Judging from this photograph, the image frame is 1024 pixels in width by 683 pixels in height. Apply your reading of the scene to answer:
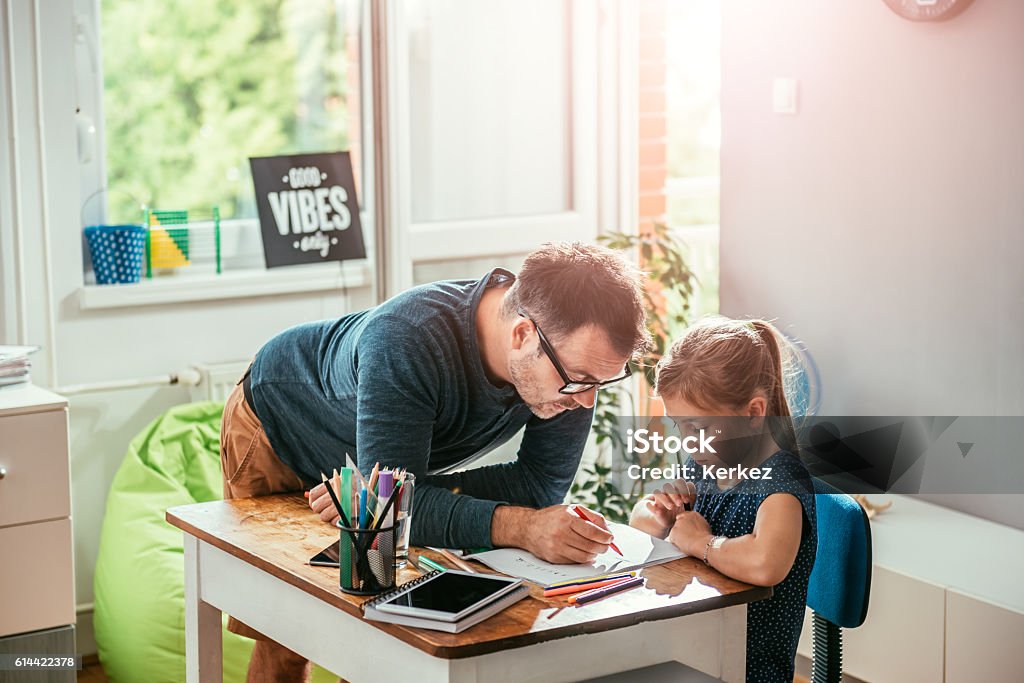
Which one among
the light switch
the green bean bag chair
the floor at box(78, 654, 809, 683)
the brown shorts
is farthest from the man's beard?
the light switch

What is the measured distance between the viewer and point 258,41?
7.57m

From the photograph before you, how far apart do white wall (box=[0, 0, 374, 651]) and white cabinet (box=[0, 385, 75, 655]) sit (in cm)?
56

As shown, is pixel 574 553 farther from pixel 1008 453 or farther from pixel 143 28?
→ pixel 143 28

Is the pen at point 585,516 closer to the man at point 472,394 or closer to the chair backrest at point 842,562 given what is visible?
the man at point 472,394

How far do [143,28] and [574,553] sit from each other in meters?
2.82

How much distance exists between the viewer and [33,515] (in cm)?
295

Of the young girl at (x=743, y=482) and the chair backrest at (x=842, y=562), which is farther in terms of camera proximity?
the chair backrest at (x=842, y=562)

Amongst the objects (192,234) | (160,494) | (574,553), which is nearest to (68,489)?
(160,494)

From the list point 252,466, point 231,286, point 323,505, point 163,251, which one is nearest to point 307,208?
point 231,286

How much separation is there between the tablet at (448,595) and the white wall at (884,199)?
76.9 inches

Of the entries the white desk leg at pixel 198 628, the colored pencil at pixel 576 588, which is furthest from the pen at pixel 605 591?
the white desk leg at pixel 198 628

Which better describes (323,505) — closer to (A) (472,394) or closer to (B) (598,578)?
(A) (472,394)

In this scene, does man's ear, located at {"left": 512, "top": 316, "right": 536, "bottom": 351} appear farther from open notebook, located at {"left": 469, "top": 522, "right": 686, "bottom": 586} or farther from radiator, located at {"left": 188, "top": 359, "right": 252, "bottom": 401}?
radiator, located at {"left": 188, "top": 359, "right": 252, "bottom": 401}

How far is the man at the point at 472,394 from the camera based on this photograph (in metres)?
1.98
